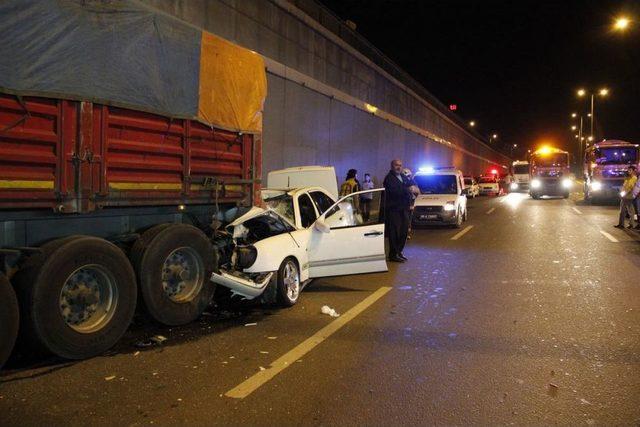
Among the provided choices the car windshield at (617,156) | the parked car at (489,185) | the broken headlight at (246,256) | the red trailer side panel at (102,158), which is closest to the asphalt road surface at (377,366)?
the broken headlight at (246,256)

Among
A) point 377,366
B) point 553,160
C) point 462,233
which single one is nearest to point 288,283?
point 377,366

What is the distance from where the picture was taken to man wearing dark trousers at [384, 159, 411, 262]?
1105cm

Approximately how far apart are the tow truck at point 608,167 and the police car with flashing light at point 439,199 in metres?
13.3

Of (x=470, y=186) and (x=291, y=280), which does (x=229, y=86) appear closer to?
(x=291, y=280)

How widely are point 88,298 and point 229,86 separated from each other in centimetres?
315

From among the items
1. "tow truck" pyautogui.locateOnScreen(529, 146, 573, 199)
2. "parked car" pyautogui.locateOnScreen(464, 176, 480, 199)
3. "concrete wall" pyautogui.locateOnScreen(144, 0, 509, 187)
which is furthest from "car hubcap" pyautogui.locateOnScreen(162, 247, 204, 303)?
"tow truck" pyautogui.locateOnScreen(529, 146, 573, 199)

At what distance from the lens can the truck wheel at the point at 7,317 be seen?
4258mm

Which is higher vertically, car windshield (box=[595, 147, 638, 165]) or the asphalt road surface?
car windshield (box=[595, 147, 638, 165])

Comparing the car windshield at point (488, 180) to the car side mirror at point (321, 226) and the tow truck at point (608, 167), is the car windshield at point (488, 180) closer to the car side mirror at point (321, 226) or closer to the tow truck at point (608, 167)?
the tow truck at point (608, 167)

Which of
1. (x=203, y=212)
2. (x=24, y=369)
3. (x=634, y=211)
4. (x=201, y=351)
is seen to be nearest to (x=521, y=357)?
(x=201, y=351)

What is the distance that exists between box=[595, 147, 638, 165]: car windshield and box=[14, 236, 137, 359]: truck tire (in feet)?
96.3

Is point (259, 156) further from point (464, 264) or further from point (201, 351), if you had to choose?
point (464, 264)

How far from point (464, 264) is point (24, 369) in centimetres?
780

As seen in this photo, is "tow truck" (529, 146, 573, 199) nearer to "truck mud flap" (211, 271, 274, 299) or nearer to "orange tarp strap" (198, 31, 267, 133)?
"orange tarp strap" (198, 31, 267, 133)
